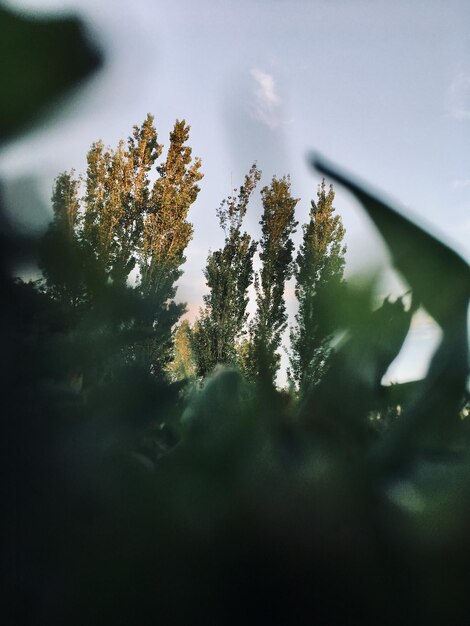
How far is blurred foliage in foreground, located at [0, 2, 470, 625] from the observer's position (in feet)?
0.35

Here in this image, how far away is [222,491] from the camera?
5.0 inches

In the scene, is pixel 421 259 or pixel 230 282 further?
pixel 230 282

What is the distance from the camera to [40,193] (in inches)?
7.6


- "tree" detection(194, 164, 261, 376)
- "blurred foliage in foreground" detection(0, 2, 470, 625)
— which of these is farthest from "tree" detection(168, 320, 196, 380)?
"tree" detection(194, 164, 261, 376)

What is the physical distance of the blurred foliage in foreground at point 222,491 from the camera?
0.35 ft

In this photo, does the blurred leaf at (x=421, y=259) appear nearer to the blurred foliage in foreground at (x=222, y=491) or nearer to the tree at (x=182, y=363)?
the blurred foliage in foreground at (x=222, y=491)

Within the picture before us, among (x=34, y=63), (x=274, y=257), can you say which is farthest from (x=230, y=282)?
(x=34, y=63)

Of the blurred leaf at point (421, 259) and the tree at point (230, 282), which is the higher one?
the tree at point (230, 282)

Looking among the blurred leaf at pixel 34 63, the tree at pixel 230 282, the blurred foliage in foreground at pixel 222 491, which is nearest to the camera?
the blurred foliage in foreground at pixel 222 491

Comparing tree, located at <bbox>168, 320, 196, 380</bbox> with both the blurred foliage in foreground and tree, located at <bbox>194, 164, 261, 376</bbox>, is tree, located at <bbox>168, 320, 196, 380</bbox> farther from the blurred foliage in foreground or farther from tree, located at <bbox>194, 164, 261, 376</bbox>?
tree, located at <bbox>194, 164, 261, 376</bbox>

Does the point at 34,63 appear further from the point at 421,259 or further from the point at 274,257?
the point at 274,257

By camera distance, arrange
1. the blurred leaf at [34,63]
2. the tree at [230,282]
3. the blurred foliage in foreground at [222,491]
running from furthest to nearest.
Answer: the tree at [230,282] < the blurred leaf at [34,63] < the blurred foliage in foreground at [222,491]

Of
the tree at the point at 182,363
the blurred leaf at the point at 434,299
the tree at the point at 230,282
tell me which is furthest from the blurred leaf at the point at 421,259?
the tree at the point at 230,282

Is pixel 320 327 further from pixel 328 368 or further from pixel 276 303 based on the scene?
pixel 276 303
